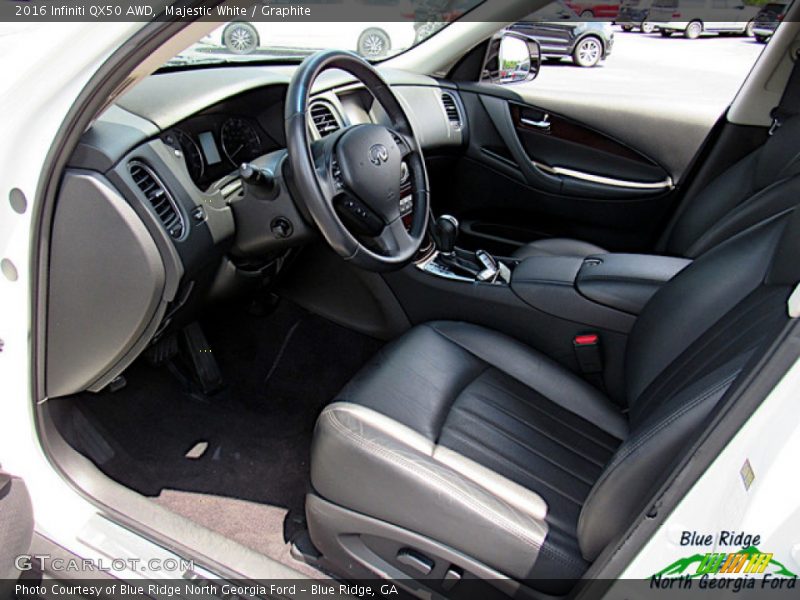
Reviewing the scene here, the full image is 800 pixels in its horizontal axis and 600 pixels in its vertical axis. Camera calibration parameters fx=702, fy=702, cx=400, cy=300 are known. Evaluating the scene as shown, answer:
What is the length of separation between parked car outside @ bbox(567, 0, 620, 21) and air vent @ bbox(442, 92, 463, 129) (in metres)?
0.74

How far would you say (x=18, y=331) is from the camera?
119 centimetres

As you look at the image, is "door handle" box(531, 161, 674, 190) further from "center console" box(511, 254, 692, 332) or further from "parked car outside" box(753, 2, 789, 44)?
"center console" box(511, 254, 692, 332)

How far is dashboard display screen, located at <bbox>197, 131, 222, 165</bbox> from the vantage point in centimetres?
160

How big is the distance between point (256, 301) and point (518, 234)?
105cm

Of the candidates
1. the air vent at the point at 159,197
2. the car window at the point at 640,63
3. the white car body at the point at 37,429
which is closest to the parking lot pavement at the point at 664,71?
the car window at the point at 640,63

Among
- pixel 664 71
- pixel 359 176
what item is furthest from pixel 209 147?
pixel 664 71

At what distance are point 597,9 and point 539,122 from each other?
102 cm

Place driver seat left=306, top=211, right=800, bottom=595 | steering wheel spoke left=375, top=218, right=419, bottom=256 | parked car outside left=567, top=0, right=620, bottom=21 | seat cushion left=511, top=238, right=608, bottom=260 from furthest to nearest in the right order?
1. parked car outside left=567, top=0, right=620, bottom=21
2. seat cushion left=511, top=238, right=608, bottom=260
3. steering wheel spoke left=375, top=218, right=419, bottom=256
4. driver seat left=306, top=211, right=800, bottom=595

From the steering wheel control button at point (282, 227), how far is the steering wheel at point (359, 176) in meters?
0.07

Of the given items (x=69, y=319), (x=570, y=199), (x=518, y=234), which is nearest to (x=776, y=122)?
(x=570, y=199)

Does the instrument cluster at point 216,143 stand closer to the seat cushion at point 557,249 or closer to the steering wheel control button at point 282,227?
the steering wheel control button at point 282,227

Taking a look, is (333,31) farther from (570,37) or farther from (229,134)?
(570,37)

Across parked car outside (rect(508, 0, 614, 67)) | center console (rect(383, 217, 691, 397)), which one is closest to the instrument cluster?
center console (rect(383, 217, 691, 397))

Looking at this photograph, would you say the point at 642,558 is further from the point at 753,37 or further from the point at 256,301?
the point at 753,37
